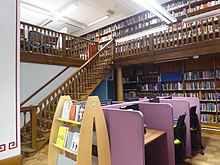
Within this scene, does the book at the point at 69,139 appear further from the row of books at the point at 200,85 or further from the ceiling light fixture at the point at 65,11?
the ceiling light fixture at the point at 65,11

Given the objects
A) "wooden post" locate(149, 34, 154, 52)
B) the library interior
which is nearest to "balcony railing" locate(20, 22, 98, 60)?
the library interior

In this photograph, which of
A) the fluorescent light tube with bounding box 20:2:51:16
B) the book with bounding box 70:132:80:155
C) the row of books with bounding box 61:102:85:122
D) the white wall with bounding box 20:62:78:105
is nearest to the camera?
the book with bounding box 70:132:80:155

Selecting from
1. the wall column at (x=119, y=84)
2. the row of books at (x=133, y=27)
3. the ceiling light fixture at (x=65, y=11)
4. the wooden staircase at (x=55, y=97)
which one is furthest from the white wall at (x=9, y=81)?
the row of books at (x=133, y=27)

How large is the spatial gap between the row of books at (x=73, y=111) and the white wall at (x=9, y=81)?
0.60 meters

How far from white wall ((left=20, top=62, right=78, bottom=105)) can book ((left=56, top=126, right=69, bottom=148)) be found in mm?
2958

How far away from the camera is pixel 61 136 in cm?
233

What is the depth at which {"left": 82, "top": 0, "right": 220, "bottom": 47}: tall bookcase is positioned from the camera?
17.3 feet

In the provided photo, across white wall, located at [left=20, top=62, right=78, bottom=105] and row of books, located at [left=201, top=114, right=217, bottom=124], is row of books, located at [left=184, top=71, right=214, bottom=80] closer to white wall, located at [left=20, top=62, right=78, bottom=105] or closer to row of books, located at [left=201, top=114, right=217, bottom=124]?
row of books, located at [left=201, top=114, right=217, bottom=124]

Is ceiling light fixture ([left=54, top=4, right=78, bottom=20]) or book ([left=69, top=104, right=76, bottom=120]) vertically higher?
ceiling light fixture ([left=54, top=4, right=78, bottom=20])

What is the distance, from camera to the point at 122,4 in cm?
650

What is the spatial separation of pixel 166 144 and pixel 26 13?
287 inches

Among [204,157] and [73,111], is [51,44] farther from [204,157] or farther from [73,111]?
[204,157]

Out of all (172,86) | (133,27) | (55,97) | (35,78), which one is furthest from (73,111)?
(133,27)

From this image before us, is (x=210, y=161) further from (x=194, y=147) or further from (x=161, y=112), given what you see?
(x=161, y=112)
